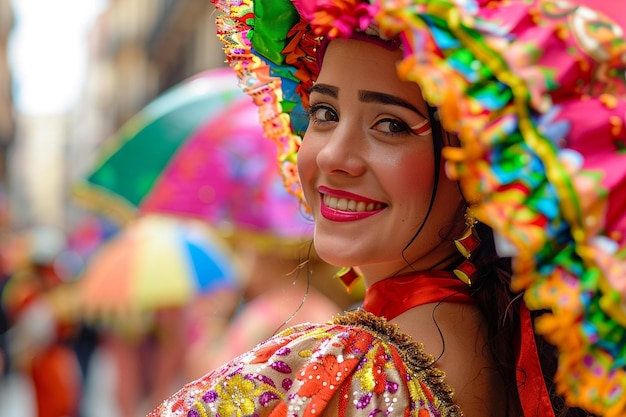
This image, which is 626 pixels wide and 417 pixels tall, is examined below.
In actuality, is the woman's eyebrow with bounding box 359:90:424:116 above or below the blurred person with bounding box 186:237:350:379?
above

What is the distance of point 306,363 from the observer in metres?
1.97

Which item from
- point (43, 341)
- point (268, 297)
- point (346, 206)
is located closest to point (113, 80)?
point (43, 341)

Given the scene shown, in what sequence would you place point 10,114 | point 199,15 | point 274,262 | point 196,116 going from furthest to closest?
point 10,114 → point 199,15 → point 196,116 → point 274,262

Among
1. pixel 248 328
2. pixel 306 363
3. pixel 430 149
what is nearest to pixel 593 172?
pixel 430 149

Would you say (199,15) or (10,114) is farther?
(10,114)

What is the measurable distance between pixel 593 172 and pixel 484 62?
23 cm

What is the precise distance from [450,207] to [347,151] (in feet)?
0.82

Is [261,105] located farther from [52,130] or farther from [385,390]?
[52,130]

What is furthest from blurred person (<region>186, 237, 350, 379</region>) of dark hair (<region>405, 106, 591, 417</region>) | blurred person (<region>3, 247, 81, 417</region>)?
blurred person (<region>3, 247, 81, 417</region>)

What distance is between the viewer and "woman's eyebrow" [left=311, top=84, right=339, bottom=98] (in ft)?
6.79

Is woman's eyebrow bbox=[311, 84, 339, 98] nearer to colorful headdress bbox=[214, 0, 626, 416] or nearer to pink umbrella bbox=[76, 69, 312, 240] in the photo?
colorful headdress bbox=[214, 0, 626, 416]

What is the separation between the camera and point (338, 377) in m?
1.89

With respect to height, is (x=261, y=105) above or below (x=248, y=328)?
above

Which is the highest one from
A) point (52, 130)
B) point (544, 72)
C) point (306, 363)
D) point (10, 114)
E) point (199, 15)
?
point (544, 72)
